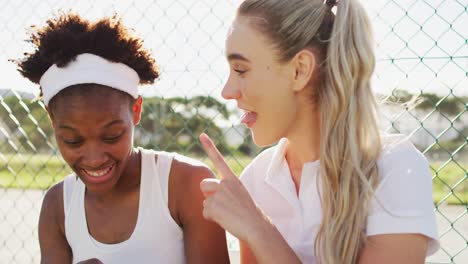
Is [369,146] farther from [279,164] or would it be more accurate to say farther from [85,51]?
[85,51]

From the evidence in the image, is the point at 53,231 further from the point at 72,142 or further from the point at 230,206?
the point at 230,206

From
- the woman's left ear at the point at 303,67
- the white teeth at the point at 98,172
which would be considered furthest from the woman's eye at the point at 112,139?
the woman's left ear at the point at 303,67

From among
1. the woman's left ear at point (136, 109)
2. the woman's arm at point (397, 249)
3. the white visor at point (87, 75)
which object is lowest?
the woman's arm at point (397, 249)

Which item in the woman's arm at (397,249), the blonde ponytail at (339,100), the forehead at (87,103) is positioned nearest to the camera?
the woman's arm at (397,249)

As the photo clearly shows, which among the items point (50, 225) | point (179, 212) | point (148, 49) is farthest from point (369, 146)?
point (50, 225)

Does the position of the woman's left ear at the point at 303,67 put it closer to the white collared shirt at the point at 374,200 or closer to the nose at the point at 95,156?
the white collared shirt at the point at 374,200

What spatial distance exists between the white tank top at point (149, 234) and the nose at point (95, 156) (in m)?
0.26

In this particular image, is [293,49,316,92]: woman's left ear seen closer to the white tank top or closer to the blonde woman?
the blonde woman

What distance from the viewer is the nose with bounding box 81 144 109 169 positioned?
212 centimetres

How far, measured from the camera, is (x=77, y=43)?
86.3 inches

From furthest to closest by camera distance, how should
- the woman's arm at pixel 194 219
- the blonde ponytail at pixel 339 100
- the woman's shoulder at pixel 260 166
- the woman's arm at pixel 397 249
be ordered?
the woman's shoulder at pixel 260 166
the woman's arm at pixel 194 219
the blonde ponytail at pixel 339 100
the woman's arm at pixel 397 249

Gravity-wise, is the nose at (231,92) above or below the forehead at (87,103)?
below

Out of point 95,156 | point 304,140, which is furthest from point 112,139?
point 304,140

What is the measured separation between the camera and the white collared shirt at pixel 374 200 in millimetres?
1867
